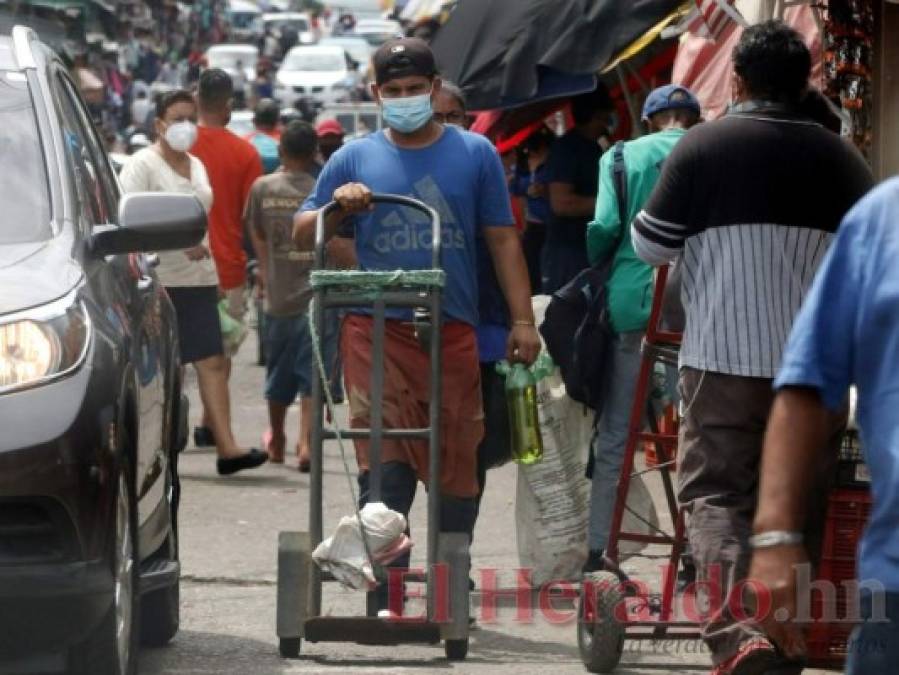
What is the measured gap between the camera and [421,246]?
7246mm

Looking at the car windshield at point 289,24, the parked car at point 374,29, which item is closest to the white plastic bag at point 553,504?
the parked car at point 374,29

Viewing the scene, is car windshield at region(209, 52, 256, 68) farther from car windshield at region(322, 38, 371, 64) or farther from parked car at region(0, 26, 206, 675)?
parked car at region(0, 26, 206, 675)

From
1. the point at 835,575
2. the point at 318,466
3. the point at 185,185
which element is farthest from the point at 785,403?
the point at 185,185

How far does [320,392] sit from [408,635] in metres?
0.76

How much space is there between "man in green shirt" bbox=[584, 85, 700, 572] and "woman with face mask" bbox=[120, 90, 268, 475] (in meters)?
3.59

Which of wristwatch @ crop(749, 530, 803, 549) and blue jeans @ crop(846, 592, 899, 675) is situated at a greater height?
wristwatch @ crop(749, 530, 803, 549)

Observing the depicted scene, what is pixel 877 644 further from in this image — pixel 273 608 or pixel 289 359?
pixel 289 359

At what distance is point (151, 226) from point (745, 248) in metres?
1.58

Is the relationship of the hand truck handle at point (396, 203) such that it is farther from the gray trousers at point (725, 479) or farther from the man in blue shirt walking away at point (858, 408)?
the man in blue shirt walking away at point (858, 408)

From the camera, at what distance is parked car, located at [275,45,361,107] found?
55375 mm

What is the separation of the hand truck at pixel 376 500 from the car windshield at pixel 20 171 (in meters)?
0.92

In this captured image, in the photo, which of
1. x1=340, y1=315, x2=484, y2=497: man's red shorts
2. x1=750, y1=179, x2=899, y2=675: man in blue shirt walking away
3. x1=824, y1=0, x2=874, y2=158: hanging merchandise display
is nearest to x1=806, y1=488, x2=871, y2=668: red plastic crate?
x1=340, y1=315, x2=484, y2=497: man's red shorts

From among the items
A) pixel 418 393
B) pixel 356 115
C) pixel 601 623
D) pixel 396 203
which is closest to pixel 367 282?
pixel 396 203

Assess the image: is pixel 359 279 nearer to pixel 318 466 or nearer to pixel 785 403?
pixel 318 466
